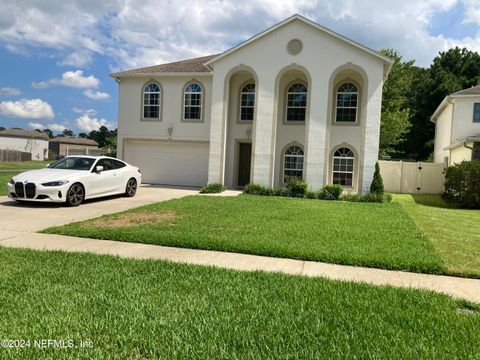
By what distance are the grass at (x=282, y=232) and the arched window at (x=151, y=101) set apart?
396 inches

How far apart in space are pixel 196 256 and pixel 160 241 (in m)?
1.11

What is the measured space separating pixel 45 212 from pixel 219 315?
826 centimetres

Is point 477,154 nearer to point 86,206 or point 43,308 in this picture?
point 86,206

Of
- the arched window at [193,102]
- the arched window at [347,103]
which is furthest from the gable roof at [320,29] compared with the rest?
the arched window at [193,102]

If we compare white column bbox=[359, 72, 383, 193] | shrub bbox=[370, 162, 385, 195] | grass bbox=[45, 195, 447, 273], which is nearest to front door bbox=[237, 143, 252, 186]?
white column bbox=[359, 72, 383, 193]

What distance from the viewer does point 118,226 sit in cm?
866

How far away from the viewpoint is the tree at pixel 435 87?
37.8 meters

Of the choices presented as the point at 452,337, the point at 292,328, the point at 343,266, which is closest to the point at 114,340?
the point at 292,328

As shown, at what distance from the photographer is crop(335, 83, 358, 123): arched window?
19000 mm

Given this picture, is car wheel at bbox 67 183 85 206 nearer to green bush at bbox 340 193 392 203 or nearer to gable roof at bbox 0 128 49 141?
green bush at bbox 340 193 392 203

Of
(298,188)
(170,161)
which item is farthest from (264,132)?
(170,161)

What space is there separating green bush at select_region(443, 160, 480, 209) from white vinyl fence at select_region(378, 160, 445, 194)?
18.5ft

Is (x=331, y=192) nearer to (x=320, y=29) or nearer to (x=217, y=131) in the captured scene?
(x=217, y=131)

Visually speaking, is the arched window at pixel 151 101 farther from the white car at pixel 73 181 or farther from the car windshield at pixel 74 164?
the car windshield at pixel 74 164
